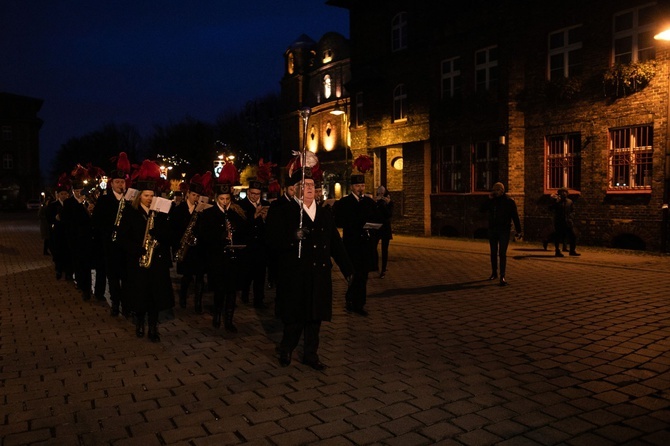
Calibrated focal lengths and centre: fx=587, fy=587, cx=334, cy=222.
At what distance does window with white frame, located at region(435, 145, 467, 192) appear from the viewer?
2455cm

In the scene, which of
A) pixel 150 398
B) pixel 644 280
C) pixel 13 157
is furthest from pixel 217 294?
pixel 13 157

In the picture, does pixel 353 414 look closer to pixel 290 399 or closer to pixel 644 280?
pixel 290 399

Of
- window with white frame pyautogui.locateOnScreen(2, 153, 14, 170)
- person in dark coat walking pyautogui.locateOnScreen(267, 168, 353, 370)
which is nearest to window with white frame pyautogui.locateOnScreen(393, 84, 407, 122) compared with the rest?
person in dark coat walking pyautogui.locateOnScreen(267, 168, 353, 370)

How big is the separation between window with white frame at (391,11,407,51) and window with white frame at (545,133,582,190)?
9.95 meters

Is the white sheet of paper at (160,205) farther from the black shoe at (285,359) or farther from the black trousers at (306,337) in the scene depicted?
the black shoe at (285,359)

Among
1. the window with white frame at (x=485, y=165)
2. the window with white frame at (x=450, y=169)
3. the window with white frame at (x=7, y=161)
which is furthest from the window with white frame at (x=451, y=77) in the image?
the window with white frame at (x=7, y=161)

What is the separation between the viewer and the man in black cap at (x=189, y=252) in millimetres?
9219

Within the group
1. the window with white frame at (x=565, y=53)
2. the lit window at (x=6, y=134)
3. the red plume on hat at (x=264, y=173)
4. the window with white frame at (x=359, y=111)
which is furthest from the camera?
the lit window at (x=6, y=134)

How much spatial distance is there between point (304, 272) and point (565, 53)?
1788 cm

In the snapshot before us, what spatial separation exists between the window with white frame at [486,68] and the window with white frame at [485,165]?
2247 millimetres

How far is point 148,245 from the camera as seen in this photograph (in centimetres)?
712

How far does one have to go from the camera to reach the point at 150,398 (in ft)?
16.8

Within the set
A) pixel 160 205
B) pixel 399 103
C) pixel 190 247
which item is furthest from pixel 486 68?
pixel 160 205

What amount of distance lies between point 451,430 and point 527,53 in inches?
782
